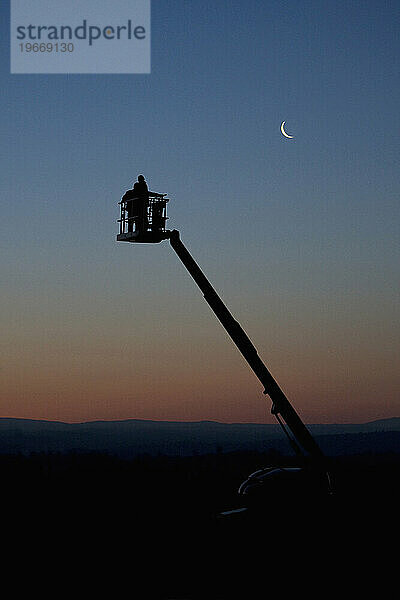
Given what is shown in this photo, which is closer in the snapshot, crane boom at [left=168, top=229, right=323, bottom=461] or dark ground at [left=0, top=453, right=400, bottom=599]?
dark ground at [left=0, top=453, right=400, bottom=599]

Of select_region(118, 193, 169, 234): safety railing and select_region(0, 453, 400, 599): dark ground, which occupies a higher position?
select_region(118, 193, 169, 234): safety railing

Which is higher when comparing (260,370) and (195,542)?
(260,370)

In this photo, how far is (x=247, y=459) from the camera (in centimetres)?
5431

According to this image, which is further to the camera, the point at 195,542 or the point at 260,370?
the point at 260,370

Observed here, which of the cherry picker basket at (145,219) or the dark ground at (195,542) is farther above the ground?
the cherry picker basket at (145,219)

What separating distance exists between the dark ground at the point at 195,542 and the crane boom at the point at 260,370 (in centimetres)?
168

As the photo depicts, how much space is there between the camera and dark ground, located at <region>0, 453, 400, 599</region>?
21.1 m

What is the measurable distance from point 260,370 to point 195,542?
18.4ft

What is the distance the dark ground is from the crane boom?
1.68 meters

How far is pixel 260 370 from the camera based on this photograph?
2853cm

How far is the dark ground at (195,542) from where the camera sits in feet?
69.3

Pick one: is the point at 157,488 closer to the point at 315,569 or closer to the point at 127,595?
the point at 315,569

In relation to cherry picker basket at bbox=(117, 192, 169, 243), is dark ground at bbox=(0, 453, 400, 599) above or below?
below

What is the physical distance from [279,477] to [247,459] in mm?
27274
